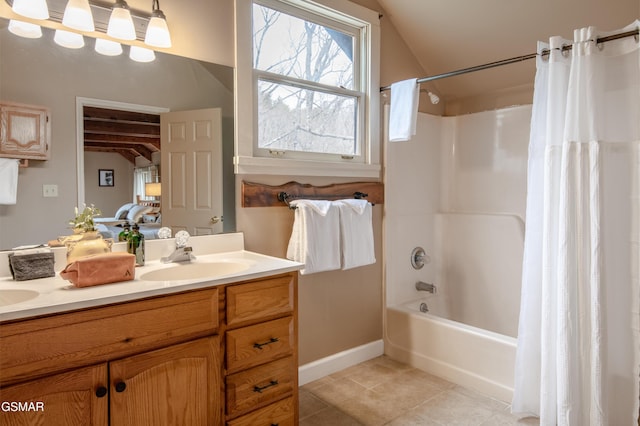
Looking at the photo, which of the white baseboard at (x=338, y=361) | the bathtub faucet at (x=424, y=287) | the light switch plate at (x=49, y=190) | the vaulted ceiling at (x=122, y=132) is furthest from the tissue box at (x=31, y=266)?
the bathtub faucet at (x=424, y=287)

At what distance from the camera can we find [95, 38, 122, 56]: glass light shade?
167 centimetres

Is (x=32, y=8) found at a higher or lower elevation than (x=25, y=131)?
higher

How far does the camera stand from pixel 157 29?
5.81ft

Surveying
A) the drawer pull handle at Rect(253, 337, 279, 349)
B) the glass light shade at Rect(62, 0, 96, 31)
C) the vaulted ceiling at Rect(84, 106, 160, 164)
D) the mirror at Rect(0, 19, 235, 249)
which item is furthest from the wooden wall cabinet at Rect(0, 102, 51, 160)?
the drawer pull handle at Rect(253, 337, 279, 349)

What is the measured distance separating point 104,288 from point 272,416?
837 millimetres

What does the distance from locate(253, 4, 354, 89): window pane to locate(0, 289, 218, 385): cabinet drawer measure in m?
1.42

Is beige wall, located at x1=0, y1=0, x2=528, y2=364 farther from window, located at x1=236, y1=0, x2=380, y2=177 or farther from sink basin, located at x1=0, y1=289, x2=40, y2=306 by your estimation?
sink basin, located at x1=0, y1=289, x2=40, y2=306

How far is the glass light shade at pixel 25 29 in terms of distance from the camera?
1495 mm

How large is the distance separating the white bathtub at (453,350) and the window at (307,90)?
1.02m

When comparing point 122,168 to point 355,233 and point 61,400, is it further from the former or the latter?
point 355,233

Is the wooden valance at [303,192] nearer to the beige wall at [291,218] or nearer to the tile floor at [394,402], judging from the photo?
the beige wall at [291,218]

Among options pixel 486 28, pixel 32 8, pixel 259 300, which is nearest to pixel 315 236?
pixel 259 300

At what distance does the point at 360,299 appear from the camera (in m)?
2.69

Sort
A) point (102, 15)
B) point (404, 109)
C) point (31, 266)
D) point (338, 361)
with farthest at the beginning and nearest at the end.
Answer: point (338, 361) → point (404, 109) → point (102, 15) → point (31, 266)
